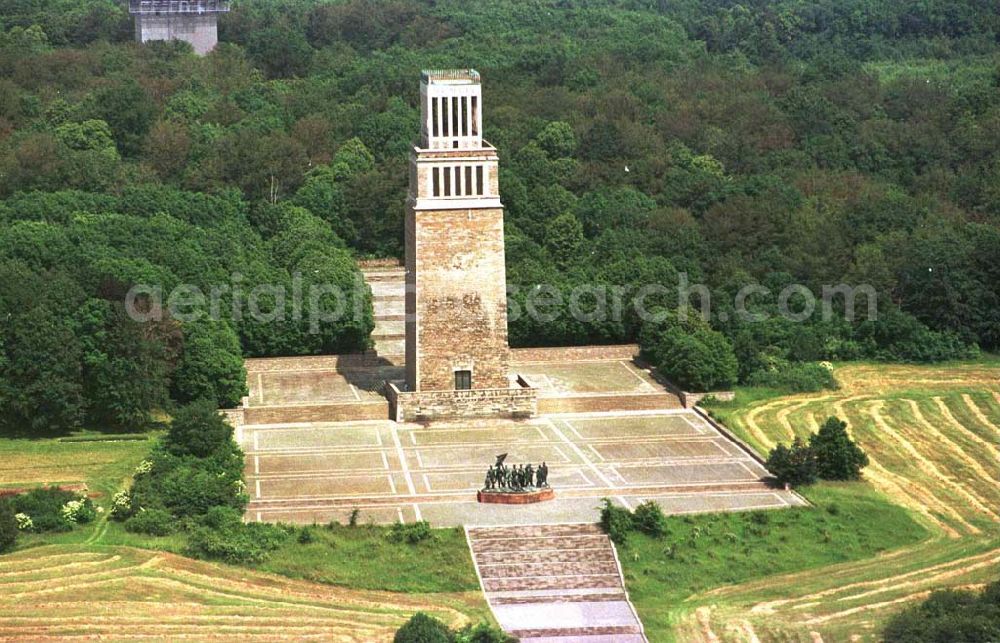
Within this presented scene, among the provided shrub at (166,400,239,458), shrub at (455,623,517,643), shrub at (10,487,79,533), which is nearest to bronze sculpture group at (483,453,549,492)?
shrub at (166,400,239,458)

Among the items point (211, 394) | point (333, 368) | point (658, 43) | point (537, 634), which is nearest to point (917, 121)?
point (658, 43)

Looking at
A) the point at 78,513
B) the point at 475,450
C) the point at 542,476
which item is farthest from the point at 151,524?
the point at 475,450

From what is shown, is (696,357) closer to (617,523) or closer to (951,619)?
(617,523)

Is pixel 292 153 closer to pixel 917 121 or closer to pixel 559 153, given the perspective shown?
pixel 559 153

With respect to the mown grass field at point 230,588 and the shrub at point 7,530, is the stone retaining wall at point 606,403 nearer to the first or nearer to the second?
the mown grass field at point 230,588

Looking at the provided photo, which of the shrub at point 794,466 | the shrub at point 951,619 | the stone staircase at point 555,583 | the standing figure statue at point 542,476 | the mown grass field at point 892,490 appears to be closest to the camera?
the shrub at point 951,619

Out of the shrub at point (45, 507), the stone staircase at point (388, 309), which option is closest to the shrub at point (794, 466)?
the stone staircase at point (388, 309)
